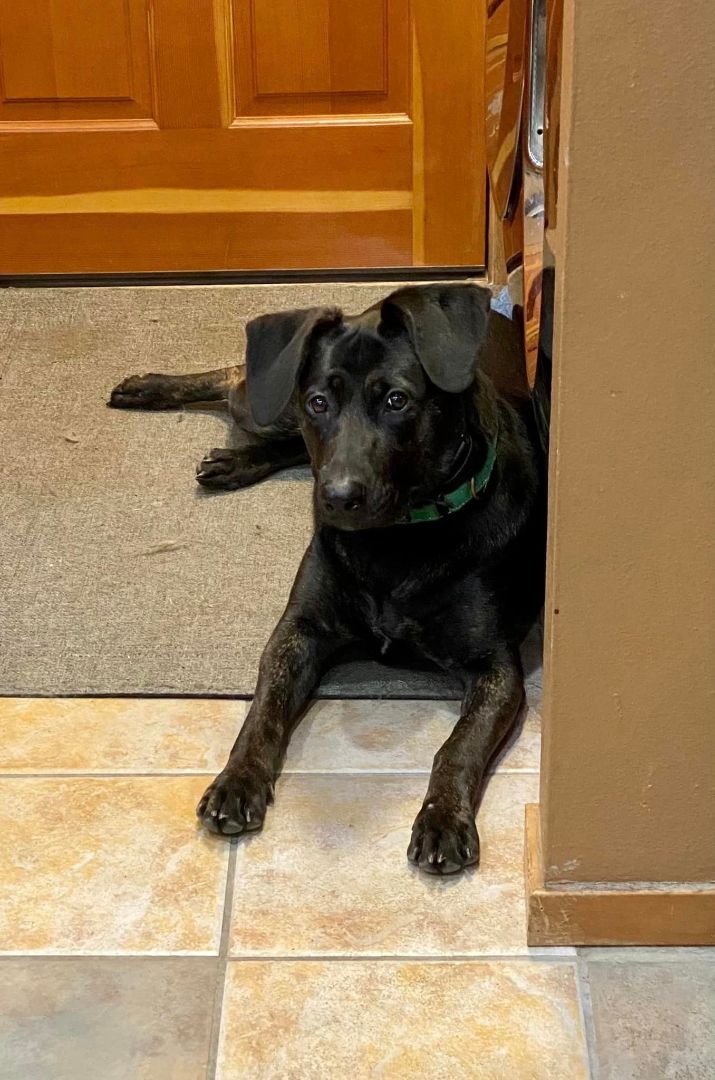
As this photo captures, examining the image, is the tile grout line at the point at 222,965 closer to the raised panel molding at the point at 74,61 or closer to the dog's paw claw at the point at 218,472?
the dog's paw claw at the point at 218,472

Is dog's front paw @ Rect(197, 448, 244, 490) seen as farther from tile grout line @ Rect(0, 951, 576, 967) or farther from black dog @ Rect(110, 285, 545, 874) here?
tile grout line @ Rect(0, 951, 576, 967)

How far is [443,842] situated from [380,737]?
37 cm

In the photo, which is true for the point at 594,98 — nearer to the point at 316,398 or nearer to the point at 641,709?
the point at 641,709

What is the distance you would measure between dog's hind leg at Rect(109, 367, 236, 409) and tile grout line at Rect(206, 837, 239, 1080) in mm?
1620

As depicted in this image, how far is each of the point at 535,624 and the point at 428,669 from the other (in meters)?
0.25

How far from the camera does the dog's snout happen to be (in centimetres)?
210

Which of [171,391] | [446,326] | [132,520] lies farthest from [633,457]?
[171,391]

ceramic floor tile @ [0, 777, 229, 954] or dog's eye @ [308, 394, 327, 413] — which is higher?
dog's eye @ [308, 394, 327, 413]

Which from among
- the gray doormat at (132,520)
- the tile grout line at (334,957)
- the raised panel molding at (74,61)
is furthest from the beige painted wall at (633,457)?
the raised panel molding at (74,61)

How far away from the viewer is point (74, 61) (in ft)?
12.3

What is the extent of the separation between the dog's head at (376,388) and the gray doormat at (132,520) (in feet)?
1.39

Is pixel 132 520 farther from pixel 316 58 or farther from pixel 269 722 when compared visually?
pixel 316 58

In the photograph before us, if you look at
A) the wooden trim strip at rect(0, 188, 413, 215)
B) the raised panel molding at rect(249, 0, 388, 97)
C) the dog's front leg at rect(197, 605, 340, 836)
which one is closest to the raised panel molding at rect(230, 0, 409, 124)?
the raised panel molding at rect(249, 0, 388, 97)

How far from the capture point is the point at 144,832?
1981 mm
